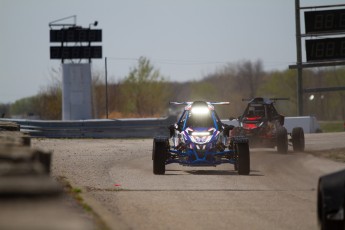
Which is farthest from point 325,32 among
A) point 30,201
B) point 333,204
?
point 30,201

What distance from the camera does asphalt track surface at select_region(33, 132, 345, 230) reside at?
11.9 m

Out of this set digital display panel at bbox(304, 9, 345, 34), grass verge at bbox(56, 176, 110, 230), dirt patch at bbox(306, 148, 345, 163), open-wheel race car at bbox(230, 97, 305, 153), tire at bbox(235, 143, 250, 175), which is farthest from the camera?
digital display panel at bbox(304, 9, 345, 34)

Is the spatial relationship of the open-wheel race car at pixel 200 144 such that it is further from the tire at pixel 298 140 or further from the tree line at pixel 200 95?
the tree line at pixel 200 95

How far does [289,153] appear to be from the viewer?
92.5 feet

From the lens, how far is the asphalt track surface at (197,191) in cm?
1194

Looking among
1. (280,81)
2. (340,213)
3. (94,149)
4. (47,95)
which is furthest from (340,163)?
(280,81)

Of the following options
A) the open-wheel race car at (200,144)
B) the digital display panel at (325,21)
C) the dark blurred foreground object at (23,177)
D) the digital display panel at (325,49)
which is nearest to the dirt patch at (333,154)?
the open-wheel race car at (200,144)

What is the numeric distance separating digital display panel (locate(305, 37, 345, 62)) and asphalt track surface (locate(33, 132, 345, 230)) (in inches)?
478

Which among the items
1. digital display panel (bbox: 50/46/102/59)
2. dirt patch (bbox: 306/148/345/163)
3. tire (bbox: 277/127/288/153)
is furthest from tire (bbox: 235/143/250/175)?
digital display panel (bbox: 50/46/102/59)

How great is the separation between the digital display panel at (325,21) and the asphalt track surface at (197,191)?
12.3 m

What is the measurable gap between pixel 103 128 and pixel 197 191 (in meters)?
24.6

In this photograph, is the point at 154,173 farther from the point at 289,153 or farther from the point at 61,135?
the point at 61,135

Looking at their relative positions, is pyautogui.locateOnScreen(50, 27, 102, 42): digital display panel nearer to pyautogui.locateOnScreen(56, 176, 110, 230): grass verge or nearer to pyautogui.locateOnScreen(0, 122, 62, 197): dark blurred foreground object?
pyautogui.locateOnScreen(56, 176, 110, 230): grass verge

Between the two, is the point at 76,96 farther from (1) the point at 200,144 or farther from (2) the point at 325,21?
(1) the point at 200,144
